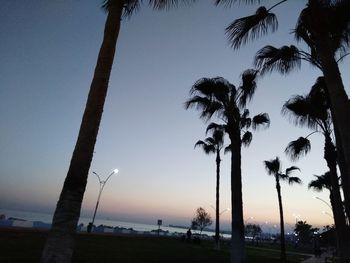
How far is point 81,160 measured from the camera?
6.35 metres

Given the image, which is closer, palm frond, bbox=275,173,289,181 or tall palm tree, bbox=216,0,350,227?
tall palm tree, bbox=216,0,350,227

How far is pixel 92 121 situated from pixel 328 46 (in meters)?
5.67

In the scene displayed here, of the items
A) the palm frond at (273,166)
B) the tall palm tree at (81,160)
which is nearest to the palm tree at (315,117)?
the tall palm tree at (81,160)

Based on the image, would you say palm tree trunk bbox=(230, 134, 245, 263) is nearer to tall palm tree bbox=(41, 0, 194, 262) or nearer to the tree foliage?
tall palm tree bbox=(41, 0, 194, 262)

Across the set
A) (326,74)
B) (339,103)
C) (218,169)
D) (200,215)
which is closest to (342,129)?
(339,103)

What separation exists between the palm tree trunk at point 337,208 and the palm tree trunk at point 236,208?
13.4 ft

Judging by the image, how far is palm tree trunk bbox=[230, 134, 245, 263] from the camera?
48.0 feet

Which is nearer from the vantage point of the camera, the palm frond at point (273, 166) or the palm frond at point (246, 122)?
the palm frond at point (246, 122)

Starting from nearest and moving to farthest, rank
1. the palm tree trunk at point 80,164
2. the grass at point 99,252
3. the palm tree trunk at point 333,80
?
1. the palm tree trunk at point 80,164
2. the palm tree trunk at point 333,80
3. the grass at point 99,252

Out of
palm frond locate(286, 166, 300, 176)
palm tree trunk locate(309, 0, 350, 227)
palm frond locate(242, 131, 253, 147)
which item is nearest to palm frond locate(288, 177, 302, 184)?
palm frond locate(286, 166, 300, 176)

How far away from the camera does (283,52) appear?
10.3m

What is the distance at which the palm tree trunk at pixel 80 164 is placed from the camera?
562 cm

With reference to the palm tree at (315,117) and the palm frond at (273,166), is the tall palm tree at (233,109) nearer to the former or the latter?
the palm tree at (315,117)

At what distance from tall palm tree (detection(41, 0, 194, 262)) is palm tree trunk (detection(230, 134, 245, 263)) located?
9830 mm
